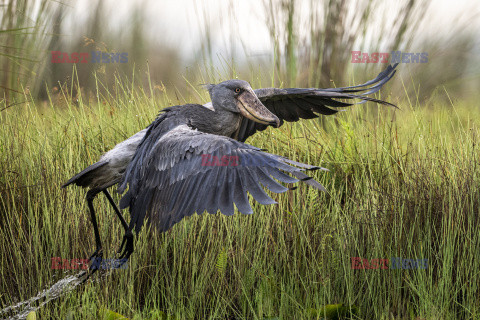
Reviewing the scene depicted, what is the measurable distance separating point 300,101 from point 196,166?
124 cm

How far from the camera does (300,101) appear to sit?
3.33 meters

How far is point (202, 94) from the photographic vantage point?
4543 millimetres

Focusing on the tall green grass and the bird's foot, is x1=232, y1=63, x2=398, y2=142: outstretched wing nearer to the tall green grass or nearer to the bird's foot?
the tall green grass

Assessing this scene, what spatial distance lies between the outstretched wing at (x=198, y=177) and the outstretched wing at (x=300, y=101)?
0.71 m

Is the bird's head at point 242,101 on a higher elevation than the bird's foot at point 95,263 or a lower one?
higher

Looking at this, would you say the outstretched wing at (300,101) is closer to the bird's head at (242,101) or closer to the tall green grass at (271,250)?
the bird's head at (242,101)

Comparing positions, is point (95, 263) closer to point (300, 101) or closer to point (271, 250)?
point (271, 250)

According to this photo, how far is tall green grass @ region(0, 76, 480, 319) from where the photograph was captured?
2807mm

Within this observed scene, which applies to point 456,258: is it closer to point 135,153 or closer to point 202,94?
point 135,153

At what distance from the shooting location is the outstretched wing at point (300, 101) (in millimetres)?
3105

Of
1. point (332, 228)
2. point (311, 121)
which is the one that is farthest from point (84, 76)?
point (332, 228)

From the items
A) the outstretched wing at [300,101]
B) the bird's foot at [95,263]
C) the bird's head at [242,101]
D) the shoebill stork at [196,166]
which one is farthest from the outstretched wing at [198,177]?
the outstretched wing at [300,101]

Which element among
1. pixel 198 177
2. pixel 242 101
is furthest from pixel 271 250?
pixel 198 177

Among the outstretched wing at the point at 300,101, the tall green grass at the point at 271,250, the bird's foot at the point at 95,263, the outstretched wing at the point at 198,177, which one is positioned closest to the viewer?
the outstretched wing at the point at 198,177
